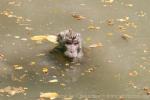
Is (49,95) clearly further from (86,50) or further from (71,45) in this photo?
(86,50)

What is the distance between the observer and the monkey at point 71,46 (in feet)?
18.1

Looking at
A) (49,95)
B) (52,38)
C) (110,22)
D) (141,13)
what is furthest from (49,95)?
(141,13)

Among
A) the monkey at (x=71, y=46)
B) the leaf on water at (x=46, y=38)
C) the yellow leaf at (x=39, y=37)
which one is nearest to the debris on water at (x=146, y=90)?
the monkey at (x=71, y=46)

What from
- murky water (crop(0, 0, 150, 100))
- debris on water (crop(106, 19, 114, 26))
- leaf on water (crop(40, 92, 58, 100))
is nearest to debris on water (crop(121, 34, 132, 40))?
murky water (crop(0, 0, 150, 100))

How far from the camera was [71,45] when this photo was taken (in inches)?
219

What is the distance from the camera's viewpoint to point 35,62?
5.49 metres

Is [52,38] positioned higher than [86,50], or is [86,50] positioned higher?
[52,38]

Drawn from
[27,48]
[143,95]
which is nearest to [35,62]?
[27,48]

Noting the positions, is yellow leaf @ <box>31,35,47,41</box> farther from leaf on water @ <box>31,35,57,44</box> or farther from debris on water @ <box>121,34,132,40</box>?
debris on water @ <box>121,34,132,40</box>

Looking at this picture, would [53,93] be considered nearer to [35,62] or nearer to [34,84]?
[34,84]

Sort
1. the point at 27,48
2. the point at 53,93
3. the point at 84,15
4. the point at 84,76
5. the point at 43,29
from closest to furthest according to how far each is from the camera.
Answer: the point at 53,93, the point at 84,76, the point at 27,48, the point at 43,29, the point at 84,15

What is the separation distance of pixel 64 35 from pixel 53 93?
95cm

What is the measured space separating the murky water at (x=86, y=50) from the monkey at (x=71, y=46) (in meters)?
0.10

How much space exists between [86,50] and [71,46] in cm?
30
